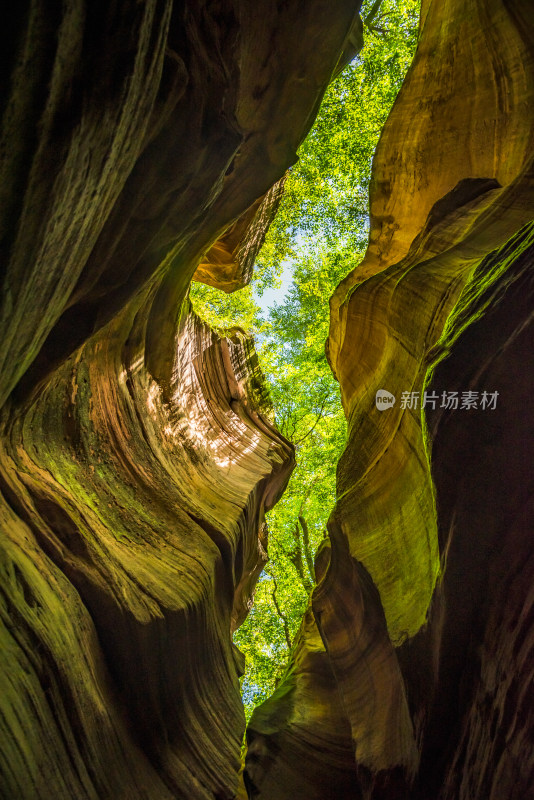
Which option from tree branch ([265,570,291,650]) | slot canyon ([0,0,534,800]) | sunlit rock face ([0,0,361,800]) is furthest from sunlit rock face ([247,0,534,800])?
tree branch ([265,570,291,650])

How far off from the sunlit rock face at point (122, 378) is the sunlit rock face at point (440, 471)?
1.69m

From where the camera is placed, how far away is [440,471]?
14.8 ft

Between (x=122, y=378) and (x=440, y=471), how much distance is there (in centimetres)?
501

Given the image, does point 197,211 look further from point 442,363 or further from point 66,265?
point 442,363

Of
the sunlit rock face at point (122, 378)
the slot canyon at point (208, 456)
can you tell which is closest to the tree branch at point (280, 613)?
the slot canyon at point (208, 456)

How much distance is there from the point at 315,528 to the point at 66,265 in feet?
59.3

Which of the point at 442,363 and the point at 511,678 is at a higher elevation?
the point at 442,363

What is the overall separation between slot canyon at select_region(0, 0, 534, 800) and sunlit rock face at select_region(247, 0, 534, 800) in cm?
3

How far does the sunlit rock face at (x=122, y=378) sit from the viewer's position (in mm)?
3148

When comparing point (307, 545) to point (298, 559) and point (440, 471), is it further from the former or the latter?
point (440, 471)

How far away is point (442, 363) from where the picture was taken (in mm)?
4656

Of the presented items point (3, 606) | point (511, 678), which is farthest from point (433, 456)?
Result: point (3, 606)

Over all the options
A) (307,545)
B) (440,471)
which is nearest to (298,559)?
(307,545)

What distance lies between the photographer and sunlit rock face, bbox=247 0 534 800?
4.03m
